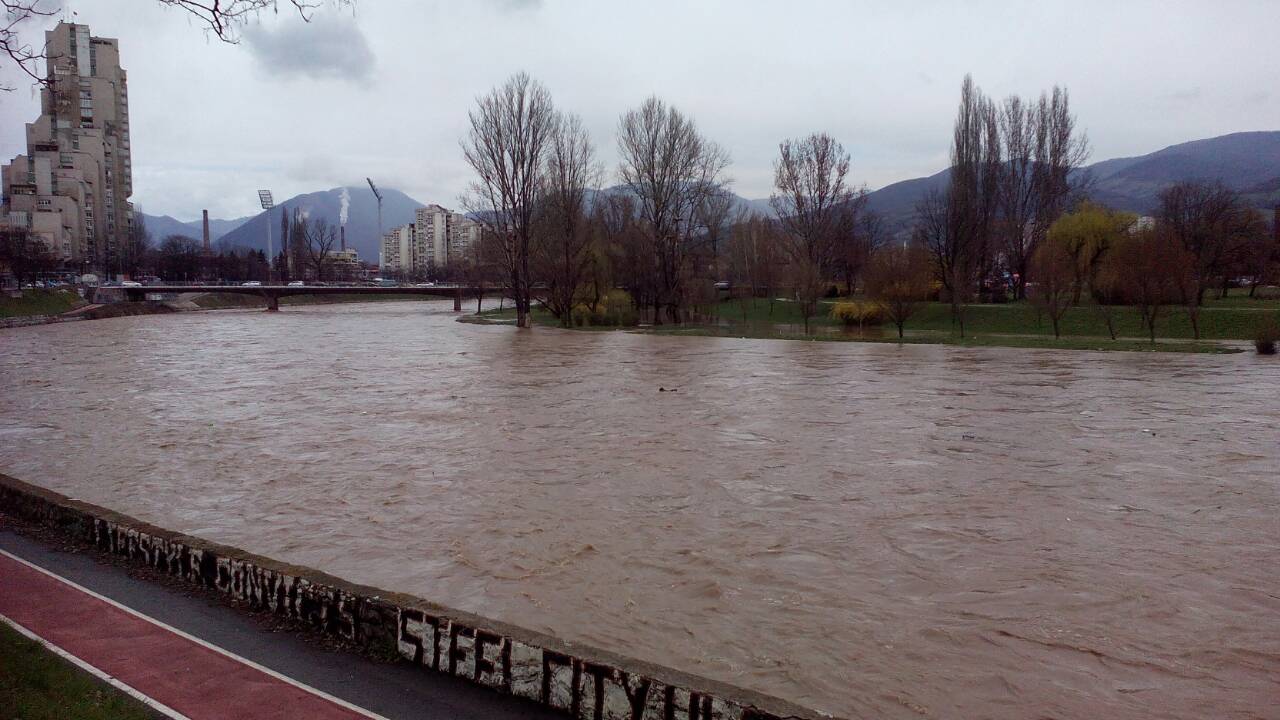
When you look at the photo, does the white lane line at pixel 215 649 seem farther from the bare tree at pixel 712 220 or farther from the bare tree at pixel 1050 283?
the bare tree at pixel 712 220

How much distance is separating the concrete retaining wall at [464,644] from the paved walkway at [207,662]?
5.9 inches

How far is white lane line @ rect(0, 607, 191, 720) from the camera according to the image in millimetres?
4414

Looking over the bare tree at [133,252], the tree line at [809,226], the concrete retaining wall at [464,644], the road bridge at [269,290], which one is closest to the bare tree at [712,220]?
the tree line at [809,226]

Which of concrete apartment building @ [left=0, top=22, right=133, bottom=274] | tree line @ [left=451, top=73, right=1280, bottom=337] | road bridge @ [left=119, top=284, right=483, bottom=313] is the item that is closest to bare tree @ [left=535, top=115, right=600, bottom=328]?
tree line @ [left=451, top=73, right=1280, bottom=337]

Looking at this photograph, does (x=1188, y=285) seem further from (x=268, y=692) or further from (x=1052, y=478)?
(x=268, y=692)

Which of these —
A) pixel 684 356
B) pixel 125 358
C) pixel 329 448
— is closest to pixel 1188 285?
pixel 684 356

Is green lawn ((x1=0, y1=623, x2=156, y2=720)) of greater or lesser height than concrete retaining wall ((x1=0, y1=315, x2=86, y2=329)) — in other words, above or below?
below

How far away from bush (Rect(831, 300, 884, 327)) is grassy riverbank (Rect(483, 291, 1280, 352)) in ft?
1.69

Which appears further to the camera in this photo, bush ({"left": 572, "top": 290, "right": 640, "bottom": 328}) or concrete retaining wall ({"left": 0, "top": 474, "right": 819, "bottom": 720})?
bush ({"left": 572, "top": 290, "right": 640, "bottom": 328})

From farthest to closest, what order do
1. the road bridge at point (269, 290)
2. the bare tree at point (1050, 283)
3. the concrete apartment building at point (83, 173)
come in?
the concrete apartment building at point (83, 173) < the road bridge at point (269, 290) < the bare tree at point (1050, 283)

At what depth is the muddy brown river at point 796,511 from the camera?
562cm

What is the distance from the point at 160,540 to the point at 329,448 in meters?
6.17

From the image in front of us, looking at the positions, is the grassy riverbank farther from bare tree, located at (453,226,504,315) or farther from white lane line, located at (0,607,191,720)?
white lane line, located at (0,607,191,720)

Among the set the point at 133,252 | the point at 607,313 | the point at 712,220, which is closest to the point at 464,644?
the point at 607,313
